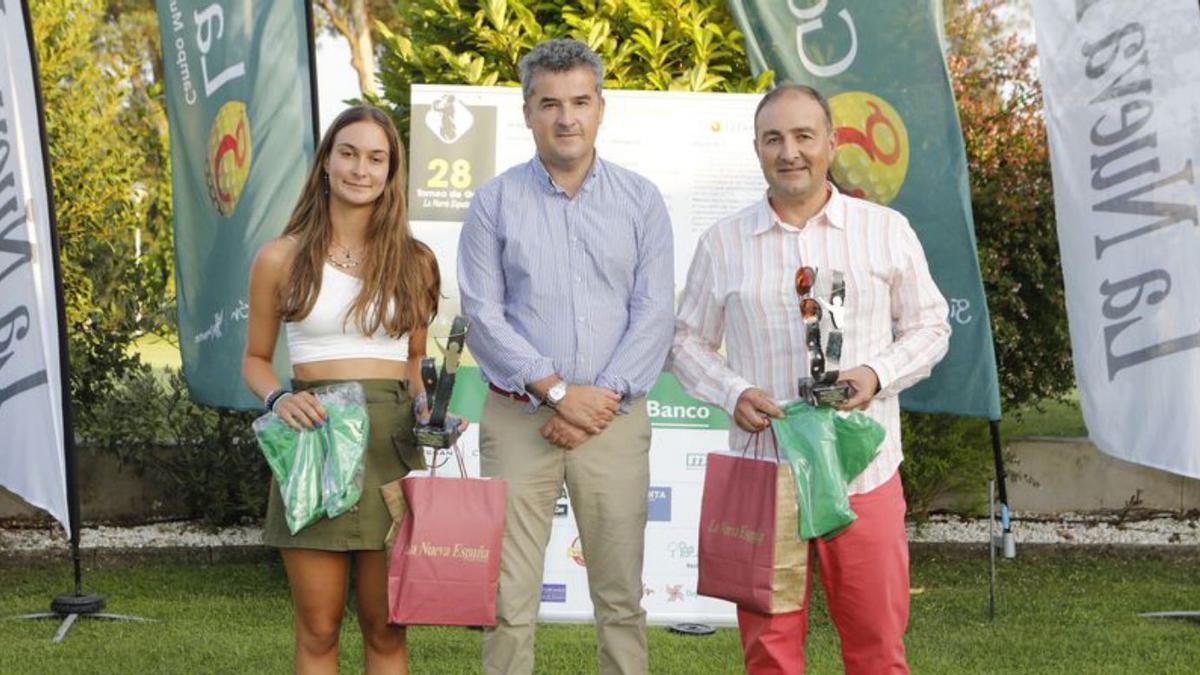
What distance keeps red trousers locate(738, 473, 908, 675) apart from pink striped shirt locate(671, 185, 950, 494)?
80mm

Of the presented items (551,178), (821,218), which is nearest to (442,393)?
(551,178)

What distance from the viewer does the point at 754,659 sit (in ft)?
11.0

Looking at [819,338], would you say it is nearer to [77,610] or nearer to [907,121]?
[907,121]

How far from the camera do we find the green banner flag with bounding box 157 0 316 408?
573 cm

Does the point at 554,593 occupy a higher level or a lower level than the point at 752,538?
lower

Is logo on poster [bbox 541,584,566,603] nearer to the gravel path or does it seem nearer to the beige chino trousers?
the beige chino trousers

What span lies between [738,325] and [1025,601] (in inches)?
128

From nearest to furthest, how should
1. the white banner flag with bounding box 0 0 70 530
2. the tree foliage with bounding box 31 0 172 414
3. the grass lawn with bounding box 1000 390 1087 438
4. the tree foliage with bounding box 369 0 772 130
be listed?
the white banner flag with bounding box 0 0 70 530 → the tree foliage with bounding box 369 0 772 130 → the tree foliage with bounding box 31 0 172 414 → the grass lawn with bounding box 1000 390 1087 438

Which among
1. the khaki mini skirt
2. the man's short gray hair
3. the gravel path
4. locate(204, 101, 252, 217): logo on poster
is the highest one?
the man's short gray hair

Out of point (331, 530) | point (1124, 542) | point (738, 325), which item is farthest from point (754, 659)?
point (1124, 542)

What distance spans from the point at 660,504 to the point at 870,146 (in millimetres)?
1544

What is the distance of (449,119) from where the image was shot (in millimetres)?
5543

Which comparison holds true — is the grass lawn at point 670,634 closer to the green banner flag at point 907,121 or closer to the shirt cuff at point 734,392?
the green banner flag at point 907,121

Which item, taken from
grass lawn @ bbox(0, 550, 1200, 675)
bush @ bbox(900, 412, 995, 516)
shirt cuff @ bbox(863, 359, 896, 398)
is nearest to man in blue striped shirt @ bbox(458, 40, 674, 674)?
shirt cuff @ bbox(863, 359, 896, 398)
